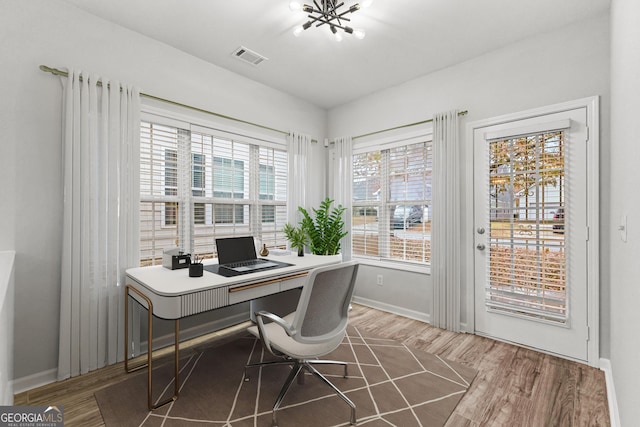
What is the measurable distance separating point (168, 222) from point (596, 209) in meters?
3.62

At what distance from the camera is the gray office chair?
1.68 metres

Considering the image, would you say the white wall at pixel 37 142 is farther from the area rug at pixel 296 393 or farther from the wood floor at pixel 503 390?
the area rug at pixel 296 393

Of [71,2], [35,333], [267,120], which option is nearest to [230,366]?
[35,333]

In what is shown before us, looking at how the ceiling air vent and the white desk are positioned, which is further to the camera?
the ceiling air vent

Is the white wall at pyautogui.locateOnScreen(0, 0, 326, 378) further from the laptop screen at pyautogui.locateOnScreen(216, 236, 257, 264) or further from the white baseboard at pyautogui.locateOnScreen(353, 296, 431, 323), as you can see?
the white baseboard at pyautogui.locateOnScreen(353, 296, 431, 323)

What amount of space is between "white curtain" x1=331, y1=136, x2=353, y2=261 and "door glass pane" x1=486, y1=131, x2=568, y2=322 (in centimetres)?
170

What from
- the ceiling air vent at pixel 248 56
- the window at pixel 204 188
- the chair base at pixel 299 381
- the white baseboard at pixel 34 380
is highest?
the ceiling air vent at pixel 248 56

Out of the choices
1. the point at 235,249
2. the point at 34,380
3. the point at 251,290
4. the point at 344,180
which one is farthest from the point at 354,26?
the point at 34,380

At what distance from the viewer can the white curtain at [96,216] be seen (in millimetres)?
2129

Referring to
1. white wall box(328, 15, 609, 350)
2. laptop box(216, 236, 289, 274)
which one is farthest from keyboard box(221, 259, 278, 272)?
white wall box(328, 15, 609, 350)

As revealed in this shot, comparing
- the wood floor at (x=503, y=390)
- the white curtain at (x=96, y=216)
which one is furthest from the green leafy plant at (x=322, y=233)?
the white curtain at (x=96, y=216)

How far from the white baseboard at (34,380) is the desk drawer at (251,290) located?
54.7 inches

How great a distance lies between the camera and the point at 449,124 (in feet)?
10.0

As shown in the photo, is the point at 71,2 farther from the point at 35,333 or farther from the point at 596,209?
the point at 596,209
